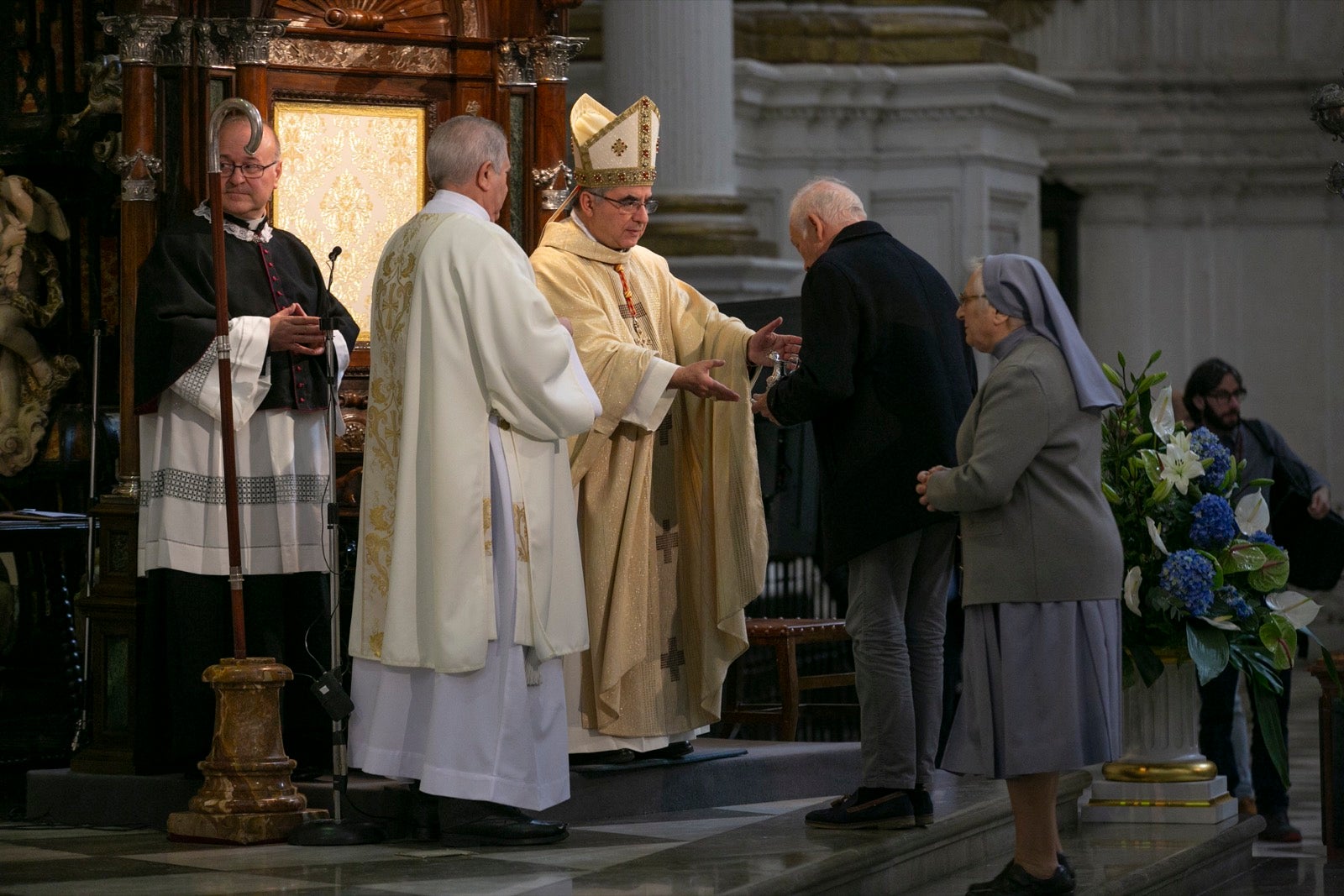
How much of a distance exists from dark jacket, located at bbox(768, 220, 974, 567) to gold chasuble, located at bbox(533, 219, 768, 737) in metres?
0.52

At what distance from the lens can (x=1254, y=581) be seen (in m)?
6.63

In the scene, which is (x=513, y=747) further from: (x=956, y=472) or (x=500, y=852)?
(x=956, y=472)

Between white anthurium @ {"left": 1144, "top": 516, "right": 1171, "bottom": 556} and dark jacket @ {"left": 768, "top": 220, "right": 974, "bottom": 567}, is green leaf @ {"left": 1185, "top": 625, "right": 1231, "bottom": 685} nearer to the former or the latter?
white anthurium @ {"left": 1144, "top": 516, "right": 1171, "bottom": 556}

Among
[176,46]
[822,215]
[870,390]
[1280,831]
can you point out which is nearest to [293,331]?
[176,46]

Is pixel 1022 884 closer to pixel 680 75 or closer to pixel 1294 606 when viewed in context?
pixel 1294 606

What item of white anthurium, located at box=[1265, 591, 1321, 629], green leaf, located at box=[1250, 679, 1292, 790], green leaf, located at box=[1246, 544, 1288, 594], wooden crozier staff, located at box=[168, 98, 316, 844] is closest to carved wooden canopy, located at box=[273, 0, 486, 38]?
wooden crozier staff, located at box=[168, 98, 316, 844]

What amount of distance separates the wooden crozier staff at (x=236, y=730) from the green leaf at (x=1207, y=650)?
2719 mm

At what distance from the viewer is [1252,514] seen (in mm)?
6812

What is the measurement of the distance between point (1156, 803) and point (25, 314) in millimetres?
4055

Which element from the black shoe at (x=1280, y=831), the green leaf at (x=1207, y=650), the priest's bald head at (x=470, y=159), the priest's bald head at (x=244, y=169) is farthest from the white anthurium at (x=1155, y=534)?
the priest's bald head at (x=244, y=169)

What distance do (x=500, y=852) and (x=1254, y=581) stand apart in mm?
2641

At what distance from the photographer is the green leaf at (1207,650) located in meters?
6.50

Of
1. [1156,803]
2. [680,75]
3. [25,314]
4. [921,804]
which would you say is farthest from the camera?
[680,75]

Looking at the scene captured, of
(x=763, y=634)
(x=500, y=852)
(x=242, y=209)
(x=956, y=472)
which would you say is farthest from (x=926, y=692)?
(x=242, y=209)
